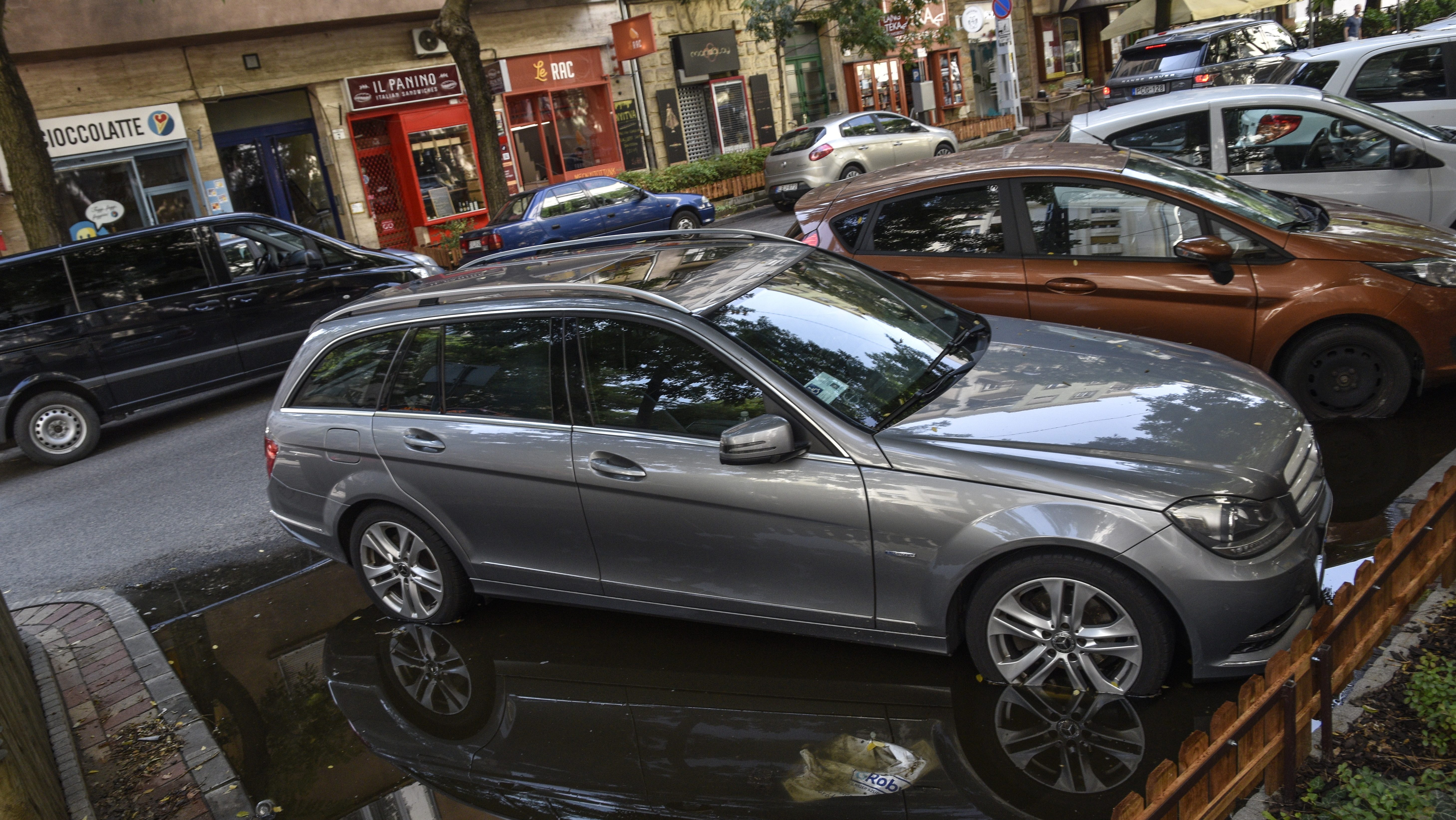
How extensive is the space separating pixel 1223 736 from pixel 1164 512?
2.71ft

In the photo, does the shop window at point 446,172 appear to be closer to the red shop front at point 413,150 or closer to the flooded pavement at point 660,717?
the red shop front at point 413,150

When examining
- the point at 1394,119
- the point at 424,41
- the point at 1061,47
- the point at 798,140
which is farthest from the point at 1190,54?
the point at 1061,47

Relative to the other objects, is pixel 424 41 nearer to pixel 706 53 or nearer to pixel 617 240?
pixel 706 53

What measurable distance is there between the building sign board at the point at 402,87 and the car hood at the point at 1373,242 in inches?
701

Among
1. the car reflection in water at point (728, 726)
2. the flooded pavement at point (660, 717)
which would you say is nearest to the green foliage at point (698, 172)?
the flooded pavement at point (660, 717)

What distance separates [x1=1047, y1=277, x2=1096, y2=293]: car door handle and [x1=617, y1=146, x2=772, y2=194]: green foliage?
16330 millimetres

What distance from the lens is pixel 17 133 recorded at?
1245cm

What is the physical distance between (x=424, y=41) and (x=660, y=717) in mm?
20187

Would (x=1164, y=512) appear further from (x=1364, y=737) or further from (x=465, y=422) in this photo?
(x=465, y=422)

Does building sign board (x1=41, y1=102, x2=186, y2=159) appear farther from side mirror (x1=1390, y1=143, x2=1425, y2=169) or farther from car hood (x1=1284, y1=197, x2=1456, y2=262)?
side mirror (x1=1390, y1=143, x2=1425, y2=169)

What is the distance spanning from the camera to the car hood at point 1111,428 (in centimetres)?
354

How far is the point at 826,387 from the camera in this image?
4121 millimetres

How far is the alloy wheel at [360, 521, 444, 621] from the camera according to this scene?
16.7 ft

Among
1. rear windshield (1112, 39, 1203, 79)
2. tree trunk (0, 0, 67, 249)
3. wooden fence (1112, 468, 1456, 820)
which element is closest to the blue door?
tree trunk (0, 0, 67, 249)
